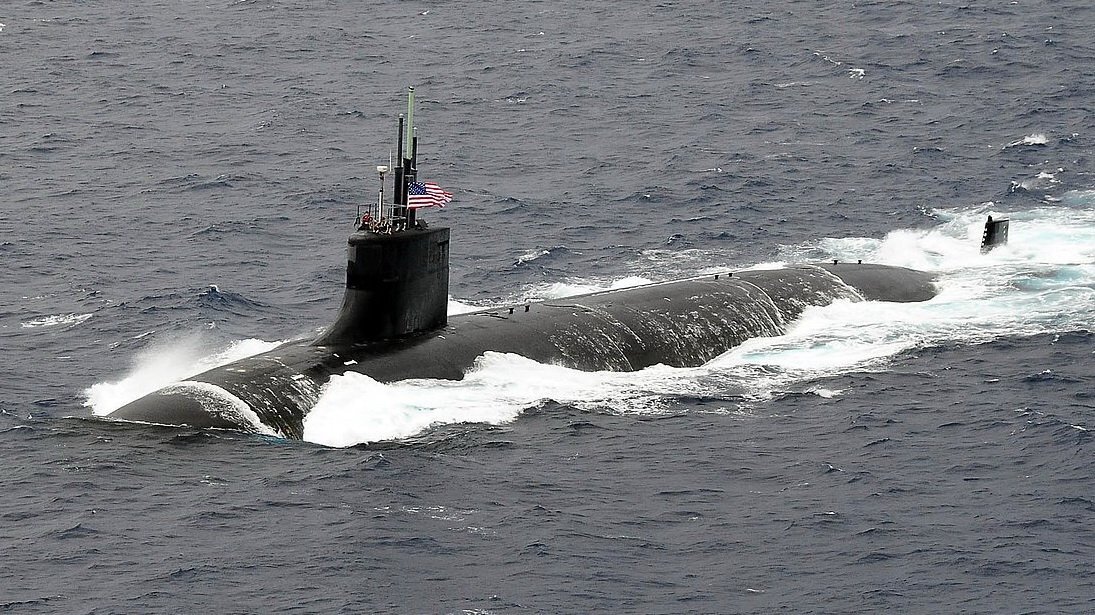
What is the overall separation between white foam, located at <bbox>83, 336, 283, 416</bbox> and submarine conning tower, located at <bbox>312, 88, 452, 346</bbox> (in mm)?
4274

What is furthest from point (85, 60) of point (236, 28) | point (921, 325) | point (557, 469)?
point (557, 469)

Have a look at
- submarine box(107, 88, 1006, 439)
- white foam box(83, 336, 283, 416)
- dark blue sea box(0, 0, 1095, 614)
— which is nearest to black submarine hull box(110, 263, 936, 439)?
submarine box(107, 88, 1006, 439)

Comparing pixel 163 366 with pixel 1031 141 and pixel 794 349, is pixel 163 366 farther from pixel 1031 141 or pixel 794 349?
pixel 1031 141

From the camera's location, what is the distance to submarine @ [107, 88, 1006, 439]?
33812mm

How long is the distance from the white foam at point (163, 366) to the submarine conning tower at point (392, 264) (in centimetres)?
427

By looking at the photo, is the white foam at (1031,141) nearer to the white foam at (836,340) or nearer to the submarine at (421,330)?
the white foam at (836,340)

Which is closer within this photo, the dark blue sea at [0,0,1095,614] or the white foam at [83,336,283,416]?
the dark blue sea at [0,0,1095,614]

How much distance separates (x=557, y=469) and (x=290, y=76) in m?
52.2

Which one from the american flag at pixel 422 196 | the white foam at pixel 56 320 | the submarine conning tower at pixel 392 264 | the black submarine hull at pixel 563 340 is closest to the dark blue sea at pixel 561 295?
the black submarine hull at pixel 563 340

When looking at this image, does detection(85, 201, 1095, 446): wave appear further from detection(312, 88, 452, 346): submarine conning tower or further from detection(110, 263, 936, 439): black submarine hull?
detection(312, 88, 452, 346): submarine conning tower

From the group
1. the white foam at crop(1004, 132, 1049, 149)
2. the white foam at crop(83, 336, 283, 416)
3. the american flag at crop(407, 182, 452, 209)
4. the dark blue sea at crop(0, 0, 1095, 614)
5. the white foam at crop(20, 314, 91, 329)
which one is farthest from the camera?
the white foam at crop(1004, 132, 1049, 149)

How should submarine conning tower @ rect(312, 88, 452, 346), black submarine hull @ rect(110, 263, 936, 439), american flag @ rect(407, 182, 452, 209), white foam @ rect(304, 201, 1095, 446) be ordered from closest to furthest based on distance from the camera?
black submarine hull @ rect(110, 263, 936, 439) → white foam @ rect(304, 201, 1095, 446) → submarine conning tower @ rect(312, 88, 452, 346) → american flag @ rect(407, 182, 452, 209)

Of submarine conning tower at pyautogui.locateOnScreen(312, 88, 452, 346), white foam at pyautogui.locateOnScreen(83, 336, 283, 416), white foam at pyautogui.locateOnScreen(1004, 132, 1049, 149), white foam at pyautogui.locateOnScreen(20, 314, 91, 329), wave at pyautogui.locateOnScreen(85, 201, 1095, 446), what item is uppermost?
white foam at pyautogui.locateOnScreen(1004, 132, 1049, 149)

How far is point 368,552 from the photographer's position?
88.8 feet
